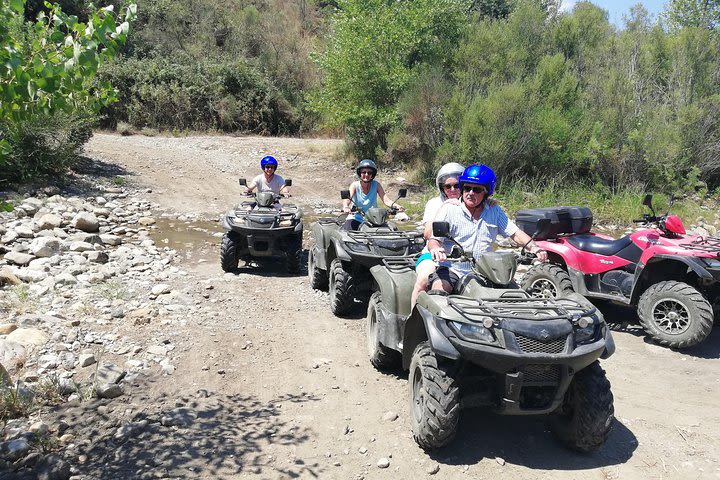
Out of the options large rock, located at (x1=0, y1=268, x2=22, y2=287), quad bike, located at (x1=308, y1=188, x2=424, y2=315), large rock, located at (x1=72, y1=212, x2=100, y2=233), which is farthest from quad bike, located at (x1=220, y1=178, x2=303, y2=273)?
large rock, located at (x1=72, y1=212, x2=100, y2=233)

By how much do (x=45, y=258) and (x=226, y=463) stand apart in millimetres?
6396

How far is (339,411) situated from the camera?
4.82 meters

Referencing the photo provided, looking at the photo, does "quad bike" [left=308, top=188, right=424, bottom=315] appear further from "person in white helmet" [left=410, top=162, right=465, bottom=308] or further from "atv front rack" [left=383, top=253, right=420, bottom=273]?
"person in white helmet" [left=410, top=162, right=465, bottom=308]

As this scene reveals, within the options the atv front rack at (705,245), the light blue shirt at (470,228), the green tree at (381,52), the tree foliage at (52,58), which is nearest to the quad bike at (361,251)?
the light blue shirt at (470,228)

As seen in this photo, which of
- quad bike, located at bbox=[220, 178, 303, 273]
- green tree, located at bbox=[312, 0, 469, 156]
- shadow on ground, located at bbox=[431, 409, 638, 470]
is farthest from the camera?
green tree, located at bbox=[312, 0, 469, 156]

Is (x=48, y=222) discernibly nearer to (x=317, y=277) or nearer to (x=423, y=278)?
(x=317, y=277)

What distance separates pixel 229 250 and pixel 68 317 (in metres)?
2.72

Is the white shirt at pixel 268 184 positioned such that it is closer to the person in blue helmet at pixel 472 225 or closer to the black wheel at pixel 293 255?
the black wheel at pixel 293 255

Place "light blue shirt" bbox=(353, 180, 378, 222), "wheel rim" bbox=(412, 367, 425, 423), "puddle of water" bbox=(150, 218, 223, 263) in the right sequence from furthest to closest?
"puddle of water" bbox=(150, 218, 223, 263)
"light blue shirt" bbox=(353, 180, 378, 222)
"wheel rim" bbox=(412, 367, 425, 423)

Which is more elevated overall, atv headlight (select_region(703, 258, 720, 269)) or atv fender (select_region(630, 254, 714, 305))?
atv headlight (select_region(703, 258, 720, 269))

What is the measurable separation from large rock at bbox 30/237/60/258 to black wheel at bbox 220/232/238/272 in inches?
107

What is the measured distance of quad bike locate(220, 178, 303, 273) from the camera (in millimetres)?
8766

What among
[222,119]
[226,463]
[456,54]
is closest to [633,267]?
[226,463]

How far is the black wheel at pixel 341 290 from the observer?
6.96 m
